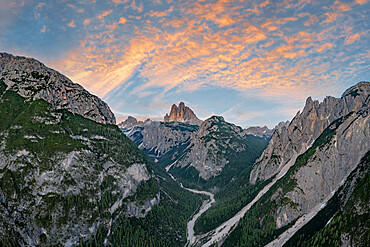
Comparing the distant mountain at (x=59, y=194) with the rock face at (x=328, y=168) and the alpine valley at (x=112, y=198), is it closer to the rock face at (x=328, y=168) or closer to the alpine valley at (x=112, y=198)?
the alpine valley at (x=112, y=198)

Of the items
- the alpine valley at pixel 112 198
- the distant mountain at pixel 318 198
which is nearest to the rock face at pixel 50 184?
the alpine valley at pixel 112 198

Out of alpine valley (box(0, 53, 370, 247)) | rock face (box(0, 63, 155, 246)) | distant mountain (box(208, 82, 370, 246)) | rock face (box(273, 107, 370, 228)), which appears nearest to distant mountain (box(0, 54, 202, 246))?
rock face (box(0, 63, 155, 246))

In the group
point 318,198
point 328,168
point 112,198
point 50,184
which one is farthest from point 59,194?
point 328,168

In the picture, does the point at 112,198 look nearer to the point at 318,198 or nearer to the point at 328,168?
the point at 318,198

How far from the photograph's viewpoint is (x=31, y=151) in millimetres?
155625

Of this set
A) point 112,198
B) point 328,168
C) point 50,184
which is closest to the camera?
point 50,184

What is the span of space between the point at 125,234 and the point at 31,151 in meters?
99.8

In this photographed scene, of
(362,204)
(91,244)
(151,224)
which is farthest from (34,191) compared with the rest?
(362,204)

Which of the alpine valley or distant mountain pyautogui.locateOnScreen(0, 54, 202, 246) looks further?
distant mountain pyautogui.locateOnScreen(0, 54, 202, 246)

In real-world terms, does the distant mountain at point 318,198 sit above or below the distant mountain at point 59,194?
below

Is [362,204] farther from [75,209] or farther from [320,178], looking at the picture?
[75,209]

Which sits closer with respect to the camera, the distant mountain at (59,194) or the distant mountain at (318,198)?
the distant mountain at (318,198)

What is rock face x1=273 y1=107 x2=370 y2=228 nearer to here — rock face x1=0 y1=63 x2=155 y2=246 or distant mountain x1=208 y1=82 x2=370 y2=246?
distant mountain x1=208 y1=82 x2=370 y2=246

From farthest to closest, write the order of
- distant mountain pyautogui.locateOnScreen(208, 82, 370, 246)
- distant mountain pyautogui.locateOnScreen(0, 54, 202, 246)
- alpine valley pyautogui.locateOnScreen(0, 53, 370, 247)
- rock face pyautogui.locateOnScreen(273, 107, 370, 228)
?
rock face pyautogui.locateOnScreen(273, 107, 370, 228) < distant mountain pyautogui.locateOnScreen(0, 54, 202, 246) < alpine valley pyautogui.locateOnScreen(0, 53, 370, 247) < distant mountain pyautogui.locateOnScreen(208, 82, 370, 246)
